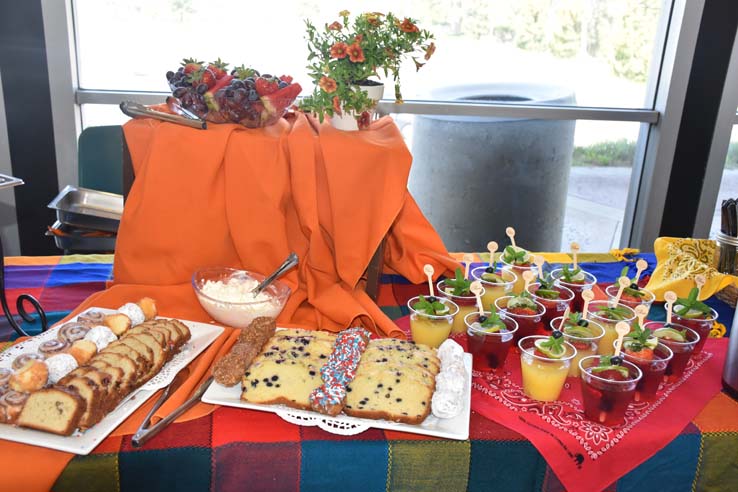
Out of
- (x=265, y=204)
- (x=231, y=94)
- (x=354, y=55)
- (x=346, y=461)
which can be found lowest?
(x=346, y=461)

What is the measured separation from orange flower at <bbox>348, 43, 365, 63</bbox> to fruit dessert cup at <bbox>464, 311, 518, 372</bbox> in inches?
30.5

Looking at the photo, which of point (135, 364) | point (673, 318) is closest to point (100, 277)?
point (135, 364)

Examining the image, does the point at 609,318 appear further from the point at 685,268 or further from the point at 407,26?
the point at 407,26

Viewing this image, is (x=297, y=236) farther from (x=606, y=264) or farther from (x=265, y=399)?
(x=606, y=264)

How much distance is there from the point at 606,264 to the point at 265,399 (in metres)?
1.50

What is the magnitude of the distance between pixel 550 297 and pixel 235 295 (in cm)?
83

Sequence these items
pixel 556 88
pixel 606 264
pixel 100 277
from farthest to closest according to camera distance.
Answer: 1. pixel 556 88
2. pixel 606 264
3. pixel 100 277

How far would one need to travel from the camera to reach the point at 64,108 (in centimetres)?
342

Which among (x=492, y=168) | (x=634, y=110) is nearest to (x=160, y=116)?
(x=492, y=168)

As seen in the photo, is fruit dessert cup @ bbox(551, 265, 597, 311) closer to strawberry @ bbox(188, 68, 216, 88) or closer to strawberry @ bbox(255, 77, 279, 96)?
strawberry @ bbox(255, 77, 279, 96)

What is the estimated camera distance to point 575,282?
1823 millimetres

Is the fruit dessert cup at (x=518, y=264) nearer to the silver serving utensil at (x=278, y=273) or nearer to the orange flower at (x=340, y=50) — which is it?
the silver serving utensil at (x=278, y=273)

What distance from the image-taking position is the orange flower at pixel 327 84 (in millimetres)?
1837

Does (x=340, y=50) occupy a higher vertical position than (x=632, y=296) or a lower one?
higher
